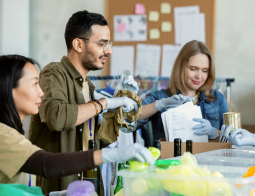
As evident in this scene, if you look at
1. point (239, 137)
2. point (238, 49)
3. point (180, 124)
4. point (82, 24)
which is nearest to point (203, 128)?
point (180, 124)

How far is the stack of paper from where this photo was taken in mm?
1633

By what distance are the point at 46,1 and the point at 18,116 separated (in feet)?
9.33

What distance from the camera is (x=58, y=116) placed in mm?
1320

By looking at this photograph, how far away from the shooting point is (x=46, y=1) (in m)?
3.51

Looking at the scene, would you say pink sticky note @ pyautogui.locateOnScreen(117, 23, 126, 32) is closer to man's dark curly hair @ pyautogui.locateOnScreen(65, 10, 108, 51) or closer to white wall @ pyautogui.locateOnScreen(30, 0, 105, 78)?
white wall @ pyautogui.locateOnScreen(30, 0, 105, 78)

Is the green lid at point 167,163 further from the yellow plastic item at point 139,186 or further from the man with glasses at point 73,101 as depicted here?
the man with glasses at point 73,101

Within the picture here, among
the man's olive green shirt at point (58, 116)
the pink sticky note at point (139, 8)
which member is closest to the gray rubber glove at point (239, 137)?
the man's olive green shirt at point (58, 116)

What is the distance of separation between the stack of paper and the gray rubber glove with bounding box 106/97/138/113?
20cm

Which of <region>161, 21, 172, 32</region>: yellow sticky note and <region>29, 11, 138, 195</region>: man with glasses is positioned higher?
<region>161, 21, 172, 32</region>: yellow sticky note

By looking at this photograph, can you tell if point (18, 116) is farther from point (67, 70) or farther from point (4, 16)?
point (4, 16)

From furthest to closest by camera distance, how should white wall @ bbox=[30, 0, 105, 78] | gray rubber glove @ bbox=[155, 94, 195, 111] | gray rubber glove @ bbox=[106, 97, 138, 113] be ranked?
white wall @ bbox=[30, 0, 105, 78] < gray rubber glove @ bbox=[155, 94, 195, 111] < gray rubber glove @ bbox=[106, 97, 138, 113]

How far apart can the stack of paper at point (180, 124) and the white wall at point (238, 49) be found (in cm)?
152

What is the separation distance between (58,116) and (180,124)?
2.22ft

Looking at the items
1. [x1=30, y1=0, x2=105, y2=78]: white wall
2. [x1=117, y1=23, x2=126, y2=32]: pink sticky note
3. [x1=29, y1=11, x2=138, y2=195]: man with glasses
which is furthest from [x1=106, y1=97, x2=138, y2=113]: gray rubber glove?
[x1=30, y1=0, x2=105, y2=78]: white wall
